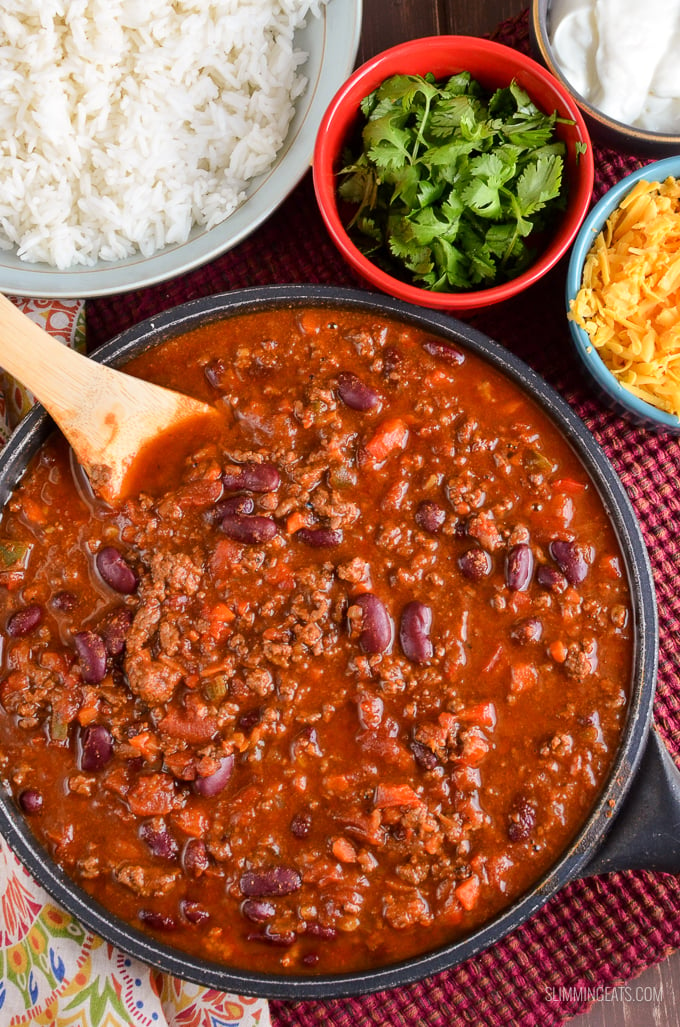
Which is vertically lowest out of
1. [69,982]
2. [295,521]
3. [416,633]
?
[69,982]

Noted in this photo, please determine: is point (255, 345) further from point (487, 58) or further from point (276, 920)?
point (276, 920)

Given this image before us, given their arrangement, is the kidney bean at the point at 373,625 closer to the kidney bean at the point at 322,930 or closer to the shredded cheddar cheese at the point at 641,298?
the kidney bean at the point at 322,930

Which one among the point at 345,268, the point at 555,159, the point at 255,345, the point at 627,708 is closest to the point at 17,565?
the point at 255,345

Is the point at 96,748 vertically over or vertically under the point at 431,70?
under

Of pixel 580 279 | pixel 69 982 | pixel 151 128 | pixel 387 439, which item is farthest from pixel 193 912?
pixel 151 128

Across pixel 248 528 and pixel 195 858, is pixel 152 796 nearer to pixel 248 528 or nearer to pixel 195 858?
pixel 195 858

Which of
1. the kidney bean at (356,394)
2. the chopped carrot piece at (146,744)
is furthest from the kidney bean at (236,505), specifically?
the chopped carrot piece at (146,744)

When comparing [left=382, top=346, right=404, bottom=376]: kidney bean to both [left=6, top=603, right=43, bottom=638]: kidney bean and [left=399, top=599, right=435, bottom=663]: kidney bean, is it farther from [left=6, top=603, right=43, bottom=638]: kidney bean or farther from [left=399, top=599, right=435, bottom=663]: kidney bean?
[left=6, top=603, right=43, bottom=638]: kidney bean

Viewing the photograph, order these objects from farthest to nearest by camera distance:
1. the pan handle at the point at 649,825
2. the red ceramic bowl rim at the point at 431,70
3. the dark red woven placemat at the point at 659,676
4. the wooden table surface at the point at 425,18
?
the wooden table surface at the point at 425,18 → the dark red woven placemat at the point at 659,676 → the red ceramic bowl rim at the point at 431,70 → the pan handle at the point at 649,825
